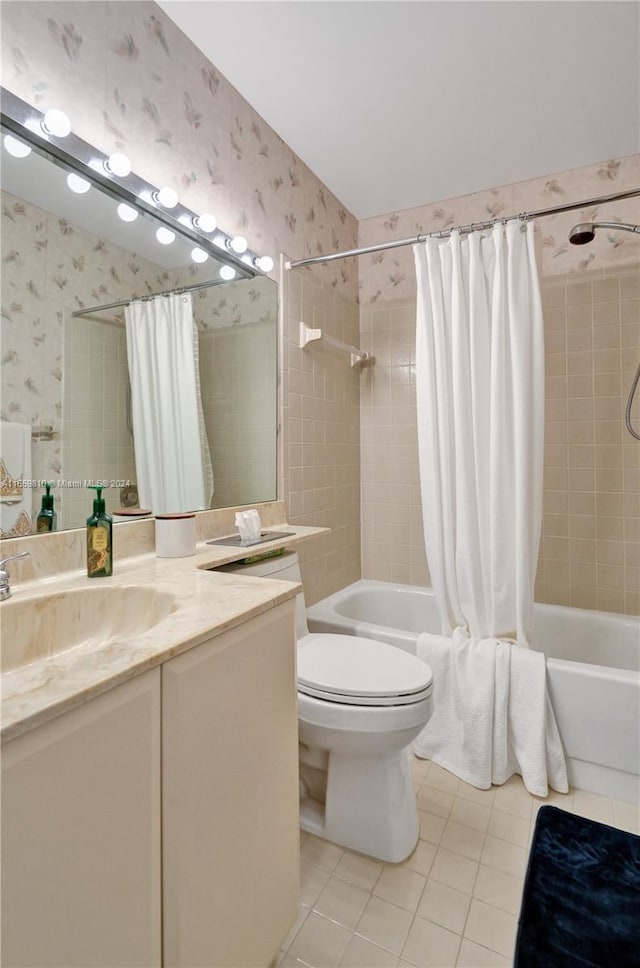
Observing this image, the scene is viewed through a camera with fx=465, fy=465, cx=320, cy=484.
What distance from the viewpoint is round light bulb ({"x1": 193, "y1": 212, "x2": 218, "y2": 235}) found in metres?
1.57

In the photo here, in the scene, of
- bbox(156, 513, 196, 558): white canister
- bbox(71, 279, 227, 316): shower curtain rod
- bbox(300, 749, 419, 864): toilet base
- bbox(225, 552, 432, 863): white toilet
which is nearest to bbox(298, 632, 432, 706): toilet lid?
bbox(225, 552, 432, 863): white toilet

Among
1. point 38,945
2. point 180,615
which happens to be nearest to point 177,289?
point 180,615

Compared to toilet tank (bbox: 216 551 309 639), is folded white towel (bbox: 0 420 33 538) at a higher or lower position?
higher

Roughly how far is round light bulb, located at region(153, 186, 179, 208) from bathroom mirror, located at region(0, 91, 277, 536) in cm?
5

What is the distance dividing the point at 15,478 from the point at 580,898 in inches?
65.4

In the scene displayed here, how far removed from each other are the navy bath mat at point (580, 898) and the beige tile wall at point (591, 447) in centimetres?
113

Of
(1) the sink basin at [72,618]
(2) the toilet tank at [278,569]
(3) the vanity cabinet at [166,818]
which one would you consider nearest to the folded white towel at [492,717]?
(2) the toilet tank at [278,569]

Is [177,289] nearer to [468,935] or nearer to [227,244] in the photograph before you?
[227,244]

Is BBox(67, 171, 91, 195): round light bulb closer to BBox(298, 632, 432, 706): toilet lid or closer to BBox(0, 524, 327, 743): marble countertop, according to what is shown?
BBox(0, 524, 327, 743): marble countertop

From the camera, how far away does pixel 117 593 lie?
1.00 meters

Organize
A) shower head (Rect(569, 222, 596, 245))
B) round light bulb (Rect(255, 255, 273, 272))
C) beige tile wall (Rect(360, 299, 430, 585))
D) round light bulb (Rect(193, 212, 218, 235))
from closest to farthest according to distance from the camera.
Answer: round light bulb (Rect(193, 212, 218, 235)) → shower head (Rect(569, 222, 596, 245)) → round light bulb (Rect(255, 255, 273, 272)) → beige tile wall (Rect(360, 299, 430, 585))

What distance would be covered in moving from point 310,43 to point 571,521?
2.22 meters

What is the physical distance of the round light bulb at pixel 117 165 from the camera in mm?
1250

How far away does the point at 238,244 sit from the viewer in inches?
68.1
